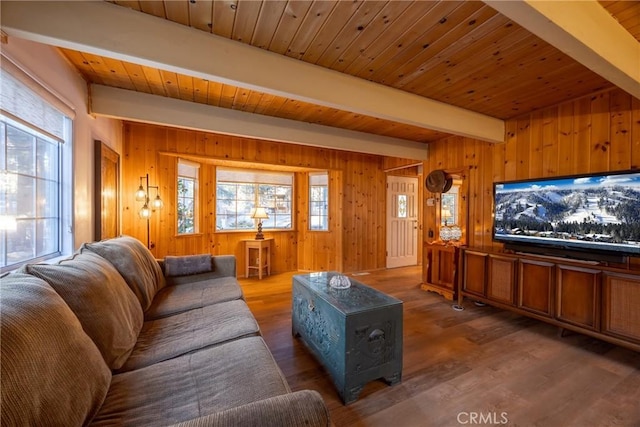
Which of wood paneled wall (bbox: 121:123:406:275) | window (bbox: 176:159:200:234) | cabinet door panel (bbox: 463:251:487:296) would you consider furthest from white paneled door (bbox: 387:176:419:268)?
window (bbox: 176:159:200:234)

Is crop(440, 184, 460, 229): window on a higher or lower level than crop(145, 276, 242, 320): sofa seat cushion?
higher

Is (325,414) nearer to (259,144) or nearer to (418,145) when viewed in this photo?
(259,144)

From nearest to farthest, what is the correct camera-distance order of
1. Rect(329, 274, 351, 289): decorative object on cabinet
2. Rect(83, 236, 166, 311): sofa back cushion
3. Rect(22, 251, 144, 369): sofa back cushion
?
Rect(22, 251, 144, 369): sofa back cushion
Rect(83, 236, 166, 311): sofa back cushion
Rect(329, 274, 351, 289): decorative object on cabinet

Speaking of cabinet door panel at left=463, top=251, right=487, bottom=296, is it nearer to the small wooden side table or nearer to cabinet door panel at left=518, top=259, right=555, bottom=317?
cabinet door panel at left=518, top=259, right=555, bottom=317

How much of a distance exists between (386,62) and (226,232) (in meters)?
3.72

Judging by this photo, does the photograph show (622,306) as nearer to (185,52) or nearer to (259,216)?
(185,52)

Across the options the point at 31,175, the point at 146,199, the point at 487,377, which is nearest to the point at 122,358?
the point at 31,175

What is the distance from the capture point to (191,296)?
7.25 feet

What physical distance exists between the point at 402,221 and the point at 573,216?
10.5 feet

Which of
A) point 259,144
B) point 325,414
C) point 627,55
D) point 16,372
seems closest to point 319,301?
point 325,414

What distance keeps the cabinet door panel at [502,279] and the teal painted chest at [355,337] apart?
1.76 metres

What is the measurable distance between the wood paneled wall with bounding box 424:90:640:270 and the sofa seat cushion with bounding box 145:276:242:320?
3191 mm

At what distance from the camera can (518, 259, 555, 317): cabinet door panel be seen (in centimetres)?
245

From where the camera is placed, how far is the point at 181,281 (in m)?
2.63
